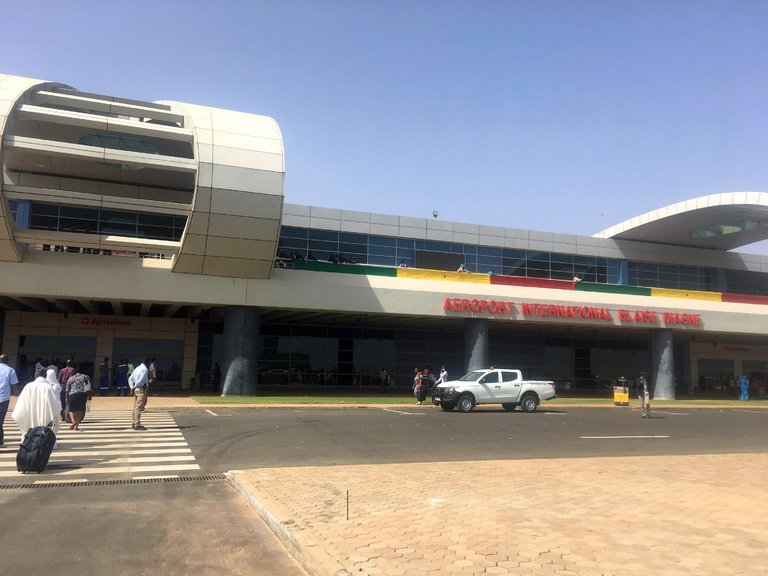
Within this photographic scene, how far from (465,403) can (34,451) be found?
16.5m

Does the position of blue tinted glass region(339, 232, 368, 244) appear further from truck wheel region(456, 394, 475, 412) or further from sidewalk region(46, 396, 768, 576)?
sidewalk region(46, 396, 768, 576)

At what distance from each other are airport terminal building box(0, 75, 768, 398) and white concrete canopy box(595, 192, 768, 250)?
5.3 inches

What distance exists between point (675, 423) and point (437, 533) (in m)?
17.5

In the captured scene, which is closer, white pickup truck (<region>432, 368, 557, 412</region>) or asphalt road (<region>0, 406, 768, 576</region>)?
asphalt road (<region>0, 406, 768, 576</region>)

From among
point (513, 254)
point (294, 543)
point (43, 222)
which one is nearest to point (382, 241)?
point (513, 254)

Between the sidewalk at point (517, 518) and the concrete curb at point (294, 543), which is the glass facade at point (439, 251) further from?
the concrete curb at point (294, 543)

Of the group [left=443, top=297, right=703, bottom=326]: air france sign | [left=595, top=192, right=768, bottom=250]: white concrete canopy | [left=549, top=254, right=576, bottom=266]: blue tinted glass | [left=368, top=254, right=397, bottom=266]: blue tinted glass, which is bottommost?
[left=443, top=297, right=703, bottom=326]: air france sign

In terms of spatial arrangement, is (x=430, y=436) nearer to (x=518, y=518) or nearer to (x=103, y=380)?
(x=518, y=518)

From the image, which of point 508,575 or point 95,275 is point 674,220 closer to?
point 95,275

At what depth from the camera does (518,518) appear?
21.3 ft

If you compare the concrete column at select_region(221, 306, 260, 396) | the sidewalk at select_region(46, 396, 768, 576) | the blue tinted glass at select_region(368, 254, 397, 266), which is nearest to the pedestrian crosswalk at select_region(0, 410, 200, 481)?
the sidewalk at select_region(46, 396, 768, 576)

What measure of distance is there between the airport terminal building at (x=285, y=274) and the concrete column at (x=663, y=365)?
123 millimetres

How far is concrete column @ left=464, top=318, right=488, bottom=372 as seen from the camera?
32281 mm

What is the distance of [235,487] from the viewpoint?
28.2 feet
